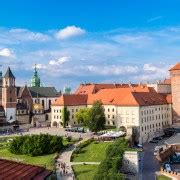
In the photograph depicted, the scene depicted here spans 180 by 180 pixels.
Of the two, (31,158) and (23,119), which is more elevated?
(23,119)

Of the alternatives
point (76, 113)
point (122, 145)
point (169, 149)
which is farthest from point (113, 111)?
point (122, 145)

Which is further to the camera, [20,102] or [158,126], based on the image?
[20,102]

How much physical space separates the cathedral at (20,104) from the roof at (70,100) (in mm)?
10049

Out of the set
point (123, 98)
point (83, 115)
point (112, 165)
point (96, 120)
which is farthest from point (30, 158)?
point (123, 98)

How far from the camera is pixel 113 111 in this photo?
73.2 meters

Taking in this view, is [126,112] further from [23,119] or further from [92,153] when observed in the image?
[23,119]

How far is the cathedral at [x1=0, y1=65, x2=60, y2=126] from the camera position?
8725 cm

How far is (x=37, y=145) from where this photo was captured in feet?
175

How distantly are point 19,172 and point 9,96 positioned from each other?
66.4m

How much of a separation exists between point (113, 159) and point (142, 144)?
2132 centimetres

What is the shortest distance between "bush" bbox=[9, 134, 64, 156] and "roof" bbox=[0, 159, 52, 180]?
28.3 meters

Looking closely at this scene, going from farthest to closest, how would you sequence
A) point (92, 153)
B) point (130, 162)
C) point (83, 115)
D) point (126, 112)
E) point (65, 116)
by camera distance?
point (65, 116) → point (83, 115) → point (126, 112) → point (92, 153) → point (130, 162)

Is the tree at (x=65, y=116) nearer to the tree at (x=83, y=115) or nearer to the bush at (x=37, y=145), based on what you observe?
the tree at (x=83, y=115)

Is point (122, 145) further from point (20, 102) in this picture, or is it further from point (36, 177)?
point (20, 102)
